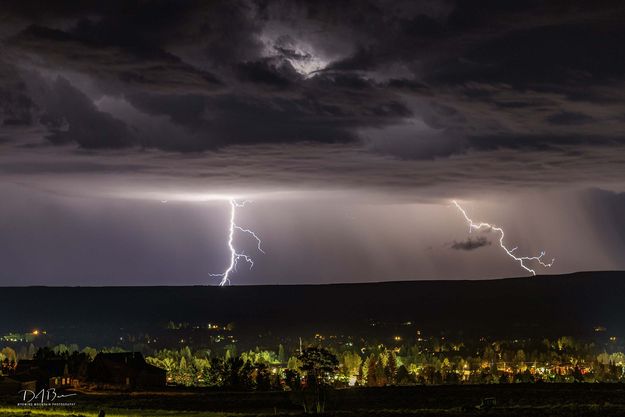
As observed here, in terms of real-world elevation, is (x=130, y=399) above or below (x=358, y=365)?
below

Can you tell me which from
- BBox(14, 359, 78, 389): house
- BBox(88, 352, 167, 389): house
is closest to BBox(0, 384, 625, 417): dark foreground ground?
BBox(88, 352, 167, 389): house

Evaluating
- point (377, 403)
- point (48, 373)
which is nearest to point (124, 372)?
point (48, 373)

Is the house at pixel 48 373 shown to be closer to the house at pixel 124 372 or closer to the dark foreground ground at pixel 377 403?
the house at pixel 124 372

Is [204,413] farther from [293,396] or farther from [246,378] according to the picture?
[246,378]

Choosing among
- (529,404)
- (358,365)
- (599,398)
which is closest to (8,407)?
(529,404)

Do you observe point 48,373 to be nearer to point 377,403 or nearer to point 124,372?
point 124,372

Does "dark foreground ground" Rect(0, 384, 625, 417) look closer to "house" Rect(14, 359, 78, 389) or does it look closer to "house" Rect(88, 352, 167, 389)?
"house" Rect(88, 352, 167, 389)

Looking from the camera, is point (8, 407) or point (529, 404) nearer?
point (8, 407)
